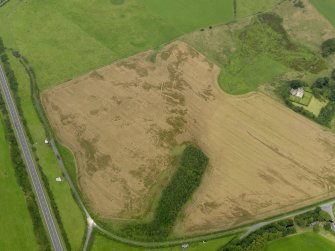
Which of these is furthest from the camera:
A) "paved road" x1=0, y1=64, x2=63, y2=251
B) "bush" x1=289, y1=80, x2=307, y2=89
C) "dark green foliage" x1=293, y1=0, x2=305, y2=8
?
"dark green foliage" x1=293, y1=0, x2=305, y2=8

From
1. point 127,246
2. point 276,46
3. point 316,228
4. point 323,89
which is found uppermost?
point 276,46

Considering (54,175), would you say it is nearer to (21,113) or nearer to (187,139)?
(21,113)

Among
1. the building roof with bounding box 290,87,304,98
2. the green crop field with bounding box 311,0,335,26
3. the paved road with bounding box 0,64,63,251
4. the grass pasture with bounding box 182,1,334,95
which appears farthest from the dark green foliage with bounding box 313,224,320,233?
the green crop field with bounding box 311,0,335,26

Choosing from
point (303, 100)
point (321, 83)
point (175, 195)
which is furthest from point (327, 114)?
point (175, 195)

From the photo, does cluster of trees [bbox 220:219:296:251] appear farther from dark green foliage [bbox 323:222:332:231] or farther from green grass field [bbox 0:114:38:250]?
green grass field [bbox 0:114:38:250]

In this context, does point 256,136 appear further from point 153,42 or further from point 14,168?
point 14,168

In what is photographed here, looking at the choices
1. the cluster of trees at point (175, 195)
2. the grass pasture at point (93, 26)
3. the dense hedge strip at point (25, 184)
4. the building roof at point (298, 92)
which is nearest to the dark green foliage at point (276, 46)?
the grass pasture at point (93, 26)
